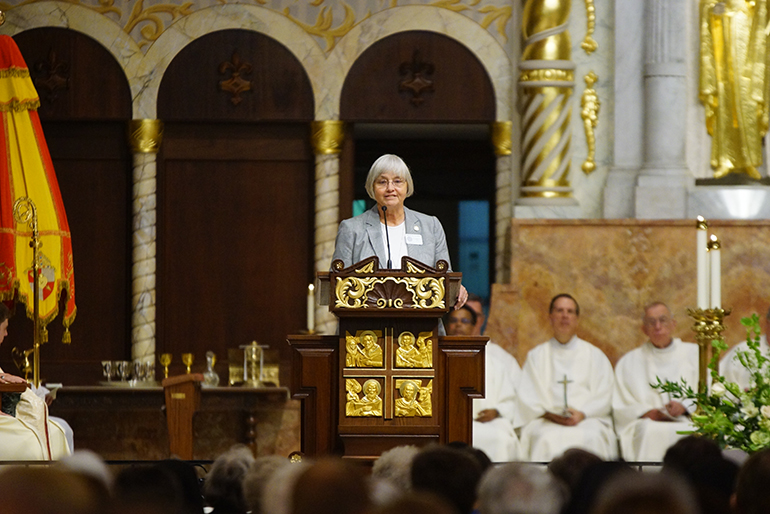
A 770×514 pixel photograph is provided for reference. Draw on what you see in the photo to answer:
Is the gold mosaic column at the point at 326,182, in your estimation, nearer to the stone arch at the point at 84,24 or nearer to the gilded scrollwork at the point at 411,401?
the stone arch at the point at 84,24

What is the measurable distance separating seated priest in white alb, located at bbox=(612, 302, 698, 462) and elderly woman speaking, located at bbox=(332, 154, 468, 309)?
12.0 ft

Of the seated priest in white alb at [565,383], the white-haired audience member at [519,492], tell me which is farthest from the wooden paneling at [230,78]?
the white-haired audience member at [519,492]

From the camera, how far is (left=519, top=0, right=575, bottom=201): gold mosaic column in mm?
9086

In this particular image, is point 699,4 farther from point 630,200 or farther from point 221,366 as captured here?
point 221,366

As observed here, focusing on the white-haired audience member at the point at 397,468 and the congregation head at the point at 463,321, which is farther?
the congregation head at the point at 463,321

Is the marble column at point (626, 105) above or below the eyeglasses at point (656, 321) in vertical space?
above

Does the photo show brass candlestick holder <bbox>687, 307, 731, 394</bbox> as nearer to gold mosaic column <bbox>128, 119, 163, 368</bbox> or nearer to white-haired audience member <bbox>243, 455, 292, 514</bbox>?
white-haired audience member <bbox>243, 455, 292, 514</bbox>

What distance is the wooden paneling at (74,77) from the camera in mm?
9391

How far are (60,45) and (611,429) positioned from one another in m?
5.04

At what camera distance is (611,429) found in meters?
8.48

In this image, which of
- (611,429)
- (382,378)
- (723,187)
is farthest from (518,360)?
(382,378)

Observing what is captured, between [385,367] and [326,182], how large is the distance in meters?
4.90

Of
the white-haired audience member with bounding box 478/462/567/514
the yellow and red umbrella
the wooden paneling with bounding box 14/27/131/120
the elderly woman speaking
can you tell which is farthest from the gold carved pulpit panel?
the wooden paneling with bounding box 14/27/131/120

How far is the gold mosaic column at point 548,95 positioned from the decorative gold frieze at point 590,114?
11cm
